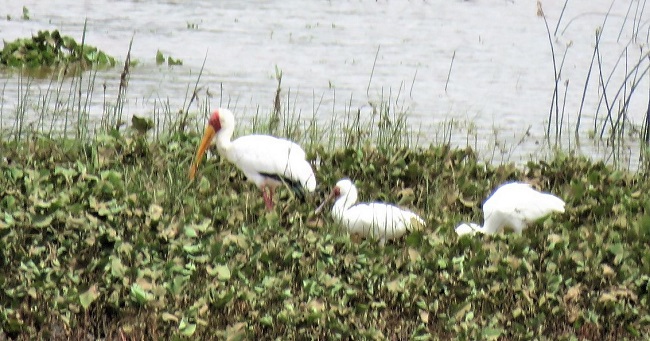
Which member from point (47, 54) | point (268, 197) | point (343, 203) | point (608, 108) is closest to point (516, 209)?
point (343, 203)

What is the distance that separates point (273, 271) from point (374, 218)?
1036 millimetres

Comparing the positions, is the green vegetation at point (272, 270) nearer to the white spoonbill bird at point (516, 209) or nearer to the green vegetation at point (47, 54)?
the white spoonbill bird at point (516, 209)

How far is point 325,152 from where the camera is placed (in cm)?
734

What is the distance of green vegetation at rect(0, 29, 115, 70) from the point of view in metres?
11.7

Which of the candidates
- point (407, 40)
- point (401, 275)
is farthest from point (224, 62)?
point (401, 275)

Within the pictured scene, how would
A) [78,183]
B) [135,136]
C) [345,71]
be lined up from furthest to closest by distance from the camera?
[345,71], [135,136], [78,183]

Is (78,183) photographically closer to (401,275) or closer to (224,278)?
(224,278)

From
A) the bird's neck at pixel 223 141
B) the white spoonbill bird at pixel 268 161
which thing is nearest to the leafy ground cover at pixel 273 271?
the white spoonbill bird at pixel 268 161

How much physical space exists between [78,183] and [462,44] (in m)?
9.37

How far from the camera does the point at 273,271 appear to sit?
5.12 m

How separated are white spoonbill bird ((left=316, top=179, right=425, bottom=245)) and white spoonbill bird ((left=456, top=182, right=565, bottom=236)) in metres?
0.29

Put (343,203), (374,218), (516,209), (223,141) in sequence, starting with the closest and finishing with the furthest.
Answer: (374,218) < (516,209) < (343,203) < (223,141)

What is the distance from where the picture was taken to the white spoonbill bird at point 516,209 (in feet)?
20.3

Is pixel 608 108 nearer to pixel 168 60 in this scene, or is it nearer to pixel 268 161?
pixel 268 161
